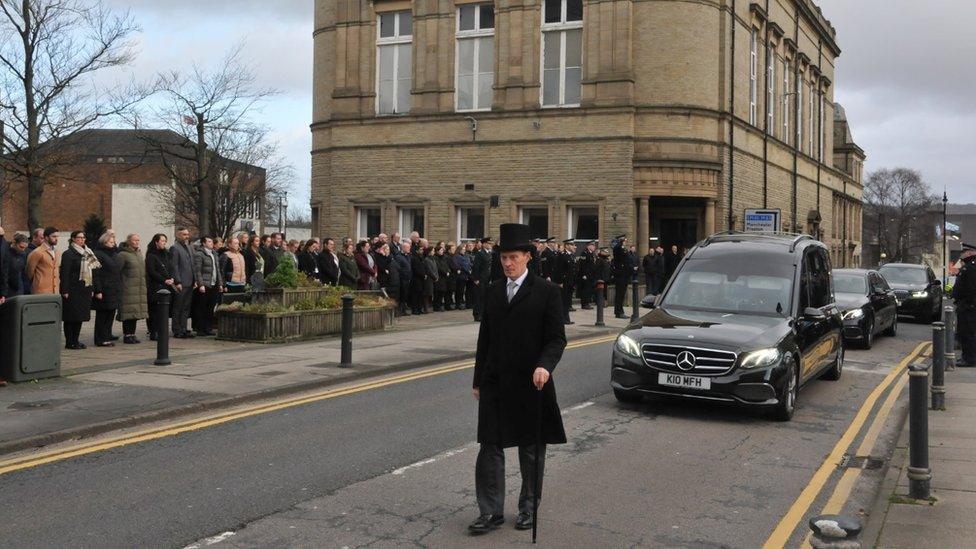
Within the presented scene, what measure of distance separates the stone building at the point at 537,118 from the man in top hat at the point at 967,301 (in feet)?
58.1

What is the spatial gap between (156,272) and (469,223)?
800 inches

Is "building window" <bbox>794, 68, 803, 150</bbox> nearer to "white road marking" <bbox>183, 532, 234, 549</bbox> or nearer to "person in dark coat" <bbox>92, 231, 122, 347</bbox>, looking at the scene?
"person in dark coat" <bbox>92, 231, 122, 347</bbox>

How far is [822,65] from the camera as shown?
54062 mm

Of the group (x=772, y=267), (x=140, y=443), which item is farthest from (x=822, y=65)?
(x=140, y=443)

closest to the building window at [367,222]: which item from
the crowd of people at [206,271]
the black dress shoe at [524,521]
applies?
the crowd of people at [206,271]

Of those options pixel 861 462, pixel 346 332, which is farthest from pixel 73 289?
pixel 861 462

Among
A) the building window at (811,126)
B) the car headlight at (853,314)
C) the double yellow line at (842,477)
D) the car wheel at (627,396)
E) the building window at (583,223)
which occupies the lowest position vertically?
the double yellow line at (842,477)

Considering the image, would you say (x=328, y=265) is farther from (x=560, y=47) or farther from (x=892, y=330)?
(x=560, y=47)

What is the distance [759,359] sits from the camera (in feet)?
30.9

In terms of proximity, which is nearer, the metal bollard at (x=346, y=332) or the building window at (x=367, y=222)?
the metal bollard at (x=346, y=332)

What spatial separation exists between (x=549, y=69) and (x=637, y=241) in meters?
6.85

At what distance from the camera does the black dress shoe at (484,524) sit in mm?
5797

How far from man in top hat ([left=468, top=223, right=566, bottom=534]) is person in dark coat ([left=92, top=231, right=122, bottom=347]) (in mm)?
10526

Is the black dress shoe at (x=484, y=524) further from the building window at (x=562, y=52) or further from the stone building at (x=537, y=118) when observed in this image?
the building window at (x=562, y=52)
